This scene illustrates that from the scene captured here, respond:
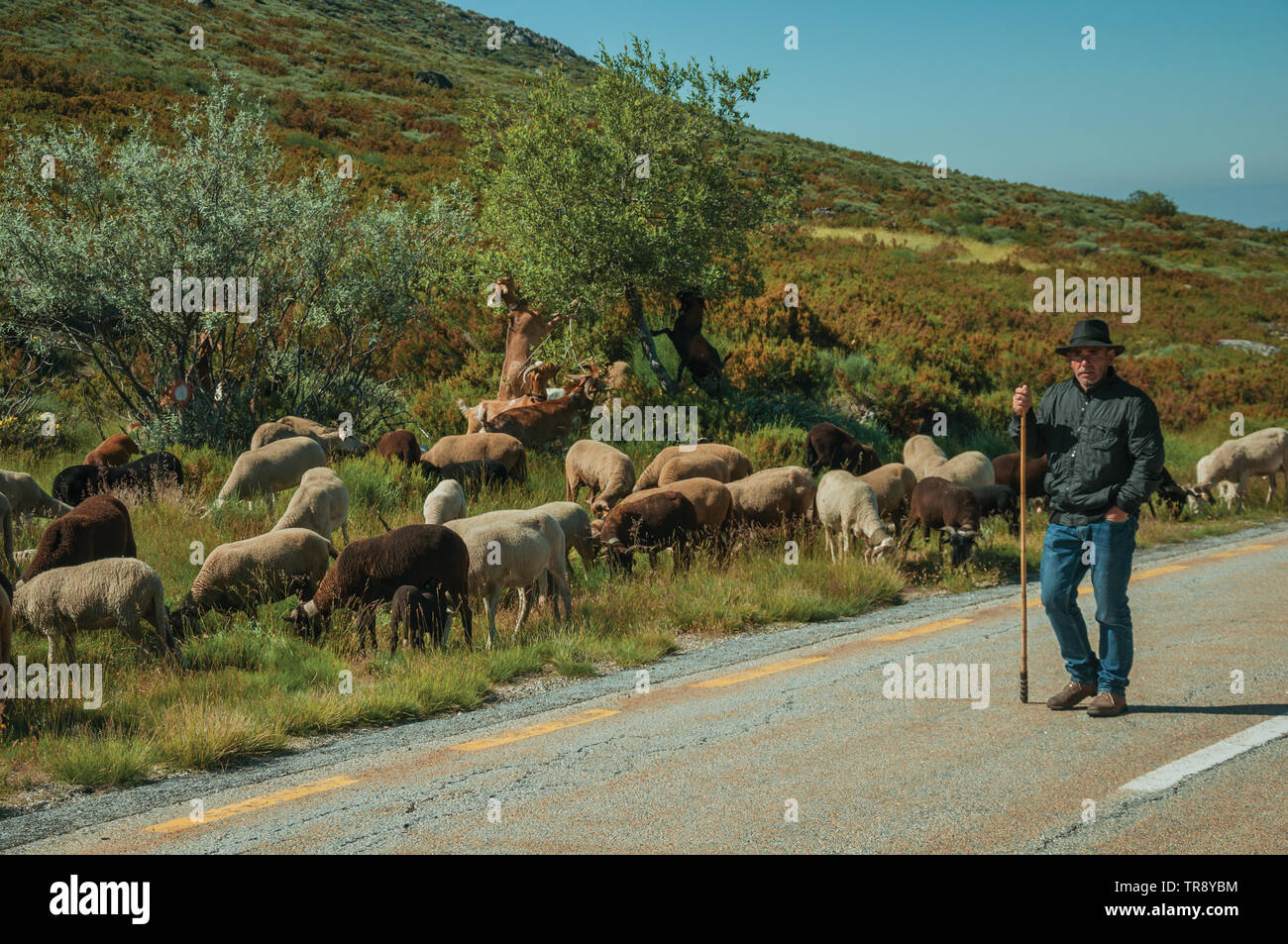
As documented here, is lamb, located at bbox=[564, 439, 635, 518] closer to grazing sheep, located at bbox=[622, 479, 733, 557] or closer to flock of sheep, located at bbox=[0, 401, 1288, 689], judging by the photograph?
flock of sheep, located at bbox=[0, 401, 1288, 689]

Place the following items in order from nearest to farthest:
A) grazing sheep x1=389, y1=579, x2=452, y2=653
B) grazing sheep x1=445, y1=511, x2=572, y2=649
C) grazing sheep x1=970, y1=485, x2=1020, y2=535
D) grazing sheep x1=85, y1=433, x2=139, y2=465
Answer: grazing sheep x1=389, y1=579, x2=452, y2=653 → grazing sheep x1=445, y1=511, x2=572, y2=649 → grazing sheep x1=970, y1=485, x2=1020, y2=535 → grazing sheep x1=85, y1=433, x2=139, y2=465

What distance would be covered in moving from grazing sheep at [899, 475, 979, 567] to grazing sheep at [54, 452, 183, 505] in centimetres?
944

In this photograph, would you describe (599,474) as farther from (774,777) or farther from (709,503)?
(774,777)

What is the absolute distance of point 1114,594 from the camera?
7.30 meters

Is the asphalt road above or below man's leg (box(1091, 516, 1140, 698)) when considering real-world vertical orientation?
below

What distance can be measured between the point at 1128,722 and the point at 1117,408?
78.2 inches

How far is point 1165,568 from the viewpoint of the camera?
1434 centimetres

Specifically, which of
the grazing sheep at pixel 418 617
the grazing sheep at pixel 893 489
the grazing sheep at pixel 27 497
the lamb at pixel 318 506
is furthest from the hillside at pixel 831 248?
the grazing sheep at pixel 418 617

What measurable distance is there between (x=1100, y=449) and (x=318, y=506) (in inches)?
327

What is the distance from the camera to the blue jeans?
23.9 feet

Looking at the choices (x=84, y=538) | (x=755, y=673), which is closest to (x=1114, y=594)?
(x=755, y=673)

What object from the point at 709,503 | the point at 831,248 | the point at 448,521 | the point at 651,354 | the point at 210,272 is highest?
the point at 831,248

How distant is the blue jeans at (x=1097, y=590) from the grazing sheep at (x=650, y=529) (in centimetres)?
571

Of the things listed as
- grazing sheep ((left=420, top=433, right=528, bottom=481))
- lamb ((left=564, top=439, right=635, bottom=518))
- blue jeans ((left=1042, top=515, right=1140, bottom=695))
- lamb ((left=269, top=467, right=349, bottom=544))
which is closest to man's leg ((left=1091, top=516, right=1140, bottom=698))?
blue jeans ((left=1042, top=515, right=1140, bottom=695))
